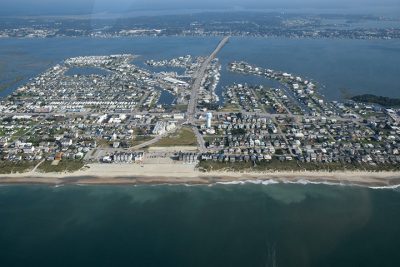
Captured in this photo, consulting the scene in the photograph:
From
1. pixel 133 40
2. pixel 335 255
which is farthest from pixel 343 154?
pixel 133 40

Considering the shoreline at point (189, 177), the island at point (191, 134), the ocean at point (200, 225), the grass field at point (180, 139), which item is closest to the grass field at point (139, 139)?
the island at point (191, 134)

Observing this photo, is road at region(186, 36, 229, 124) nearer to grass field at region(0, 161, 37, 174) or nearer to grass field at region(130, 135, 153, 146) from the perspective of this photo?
grass field at region(130, 135, 153, 146)

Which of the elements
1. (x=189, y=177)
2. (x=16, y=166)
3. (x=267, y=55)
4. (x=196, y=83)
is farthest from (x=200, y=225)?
(x=267, y=55)

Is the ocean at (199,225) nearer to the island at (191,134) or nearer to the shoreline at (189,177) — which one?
the shoreline at (189,177)

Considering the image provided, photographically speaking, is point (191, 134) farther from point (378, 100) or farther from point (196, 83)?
point (378, 100)

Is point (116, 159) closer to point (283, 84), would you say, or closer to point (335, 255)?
point (335, 255)

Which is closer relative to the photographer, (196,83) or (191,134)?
(191,134)
